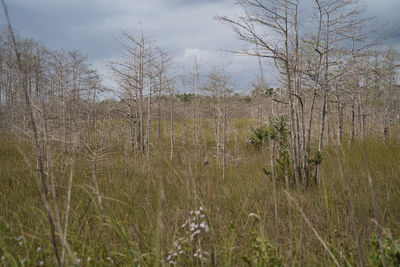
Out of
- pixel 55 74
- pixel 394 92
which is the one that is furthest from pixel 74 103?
pixel 394 92

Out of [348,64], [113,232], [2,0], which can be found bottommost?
[113,232]

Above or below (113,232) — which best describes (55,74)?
above

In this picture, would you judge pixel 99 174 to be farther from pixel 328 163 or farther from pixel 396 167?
pixel 396 167

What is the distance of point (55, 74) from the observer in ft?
24.7

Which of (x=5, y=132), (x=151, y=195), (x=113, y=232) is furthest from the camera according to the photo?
(x=5, y=132)

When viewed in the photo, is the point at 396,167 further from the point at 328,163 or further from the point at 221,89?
the point at 221,89

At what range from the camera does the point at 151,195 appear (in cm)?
364

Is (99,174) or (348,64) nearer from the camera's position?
(348,64)

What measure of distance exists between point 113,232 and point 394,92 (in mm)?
11758

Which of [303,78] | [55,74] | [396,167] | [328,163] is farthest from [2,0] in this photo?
[55,74]

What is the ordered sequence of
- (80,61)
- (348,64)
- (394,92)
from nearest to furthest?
(348,64), (80,61), (394,92)

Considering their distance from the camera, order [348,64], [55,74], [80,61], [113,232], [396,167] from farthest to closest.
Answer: [80,61] < [55,74] < [396,167] < [348,64] < [113,232]

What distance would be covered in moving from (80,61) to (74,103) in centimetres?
213

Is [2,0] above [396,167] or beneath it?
above
